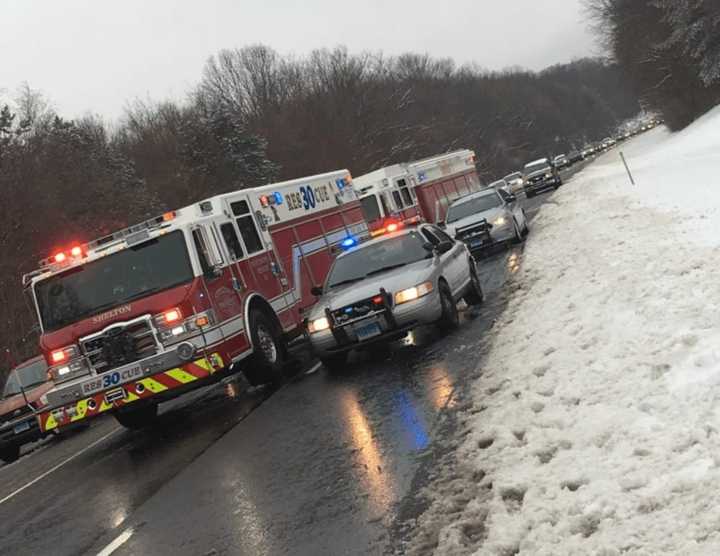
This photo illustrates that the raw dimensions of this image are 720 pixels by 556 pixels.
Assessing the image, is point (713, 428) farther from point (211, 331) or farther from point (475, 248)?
point (475, 248)

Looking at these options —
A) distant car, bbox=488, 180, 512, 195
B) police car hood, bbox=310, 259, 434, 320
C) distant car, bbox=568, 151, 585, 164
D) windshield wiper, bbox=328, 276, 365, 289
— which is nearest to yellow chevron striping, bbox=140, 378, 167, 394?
police car hood, bbox=310, 259, 434, 320

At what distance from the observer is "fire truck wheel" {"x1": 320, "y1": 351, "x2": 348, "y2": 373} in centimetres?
1045

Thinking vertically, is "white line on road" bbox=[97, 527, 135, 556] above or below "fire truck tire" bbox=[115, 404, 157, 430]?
below

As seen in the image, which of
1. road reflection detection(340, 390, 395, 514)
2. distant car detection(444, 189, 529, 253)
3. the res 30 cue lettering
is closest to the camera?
road reflection detection(340, 390, 395, 514)

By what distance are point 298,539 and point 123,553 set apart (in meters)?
1.58

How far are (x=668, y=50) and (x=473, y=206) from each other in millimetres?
34699

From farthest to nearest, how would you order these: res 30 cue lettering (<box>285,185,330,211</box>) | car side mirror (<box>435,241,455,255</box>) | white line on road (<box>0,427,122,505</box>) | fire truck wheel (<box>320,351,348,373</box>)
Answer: res 30 cue lettering (<box>285,185,330,211</box>)
car side mirror (<box>435,241,455,255</box>)
fire truck wheel (<box>320,351,348,373</box>)
white line on road (<box>0,427,122,505</box>)

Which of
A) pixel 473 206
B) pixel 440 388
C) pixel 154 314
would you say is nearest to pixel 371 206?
pixel 473 206

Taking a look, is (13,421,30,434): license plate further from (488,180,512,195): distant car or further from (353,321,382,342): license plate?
(488,180,512,195): distant car

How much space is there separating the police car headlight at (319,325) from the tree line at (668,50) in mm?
37180

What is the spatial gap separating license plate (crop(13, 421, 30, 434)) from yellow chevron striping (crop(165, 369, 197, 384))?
17.5 ft

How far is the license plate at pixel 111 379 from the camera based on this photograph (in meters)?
9.37

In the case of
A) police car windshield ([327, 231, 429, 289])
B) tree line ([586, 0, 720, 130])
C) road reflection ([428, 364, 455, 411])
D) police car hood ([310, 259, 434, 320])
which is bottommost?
road reflection ([428, 364, 455, 411])

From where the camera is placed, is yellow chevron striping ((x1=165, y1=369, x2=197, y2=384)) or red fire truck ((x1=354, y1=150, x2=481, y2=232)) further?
red fire truck ((x1=354, y1=150, x2=481, y2=232))
